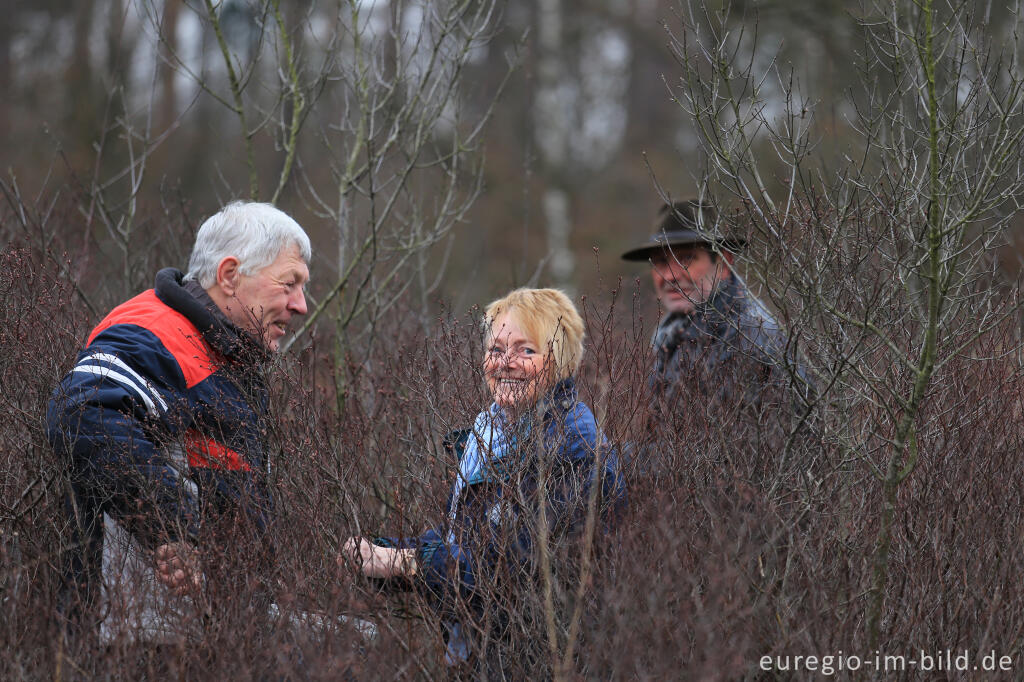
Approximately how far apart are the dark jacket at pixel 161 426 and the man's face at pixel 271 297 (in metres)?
0.12

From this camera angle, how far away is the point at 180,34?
1323 centimetres

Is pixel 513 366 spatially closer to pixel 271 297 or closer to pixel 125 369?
pixel 271 297

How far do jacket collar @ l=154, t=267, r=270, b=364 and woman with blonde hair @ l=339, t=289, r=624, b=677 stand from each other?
70 centimetres

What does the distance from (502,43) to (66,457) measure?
615 inches

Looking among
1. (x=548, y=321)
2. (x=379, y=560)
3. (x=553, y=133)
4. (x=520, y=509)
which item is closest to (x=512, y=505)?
(x=520, y=509)

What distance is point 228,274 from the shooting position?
3289 millimetres

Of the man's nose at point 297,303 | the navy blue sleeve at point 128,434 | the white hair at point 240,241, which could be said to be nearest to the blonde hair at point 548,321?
the man's nose at point 297,303

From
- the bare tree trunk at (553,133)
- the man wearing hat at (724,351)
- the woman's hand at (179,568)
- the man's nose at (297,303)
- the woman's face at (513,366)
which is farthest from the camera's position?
the bare tree trunk at (553,133)

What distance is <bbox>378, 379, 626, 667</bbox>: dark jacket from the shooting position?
2.89 meters

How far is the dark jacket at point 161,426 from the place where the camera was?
9.31 feet

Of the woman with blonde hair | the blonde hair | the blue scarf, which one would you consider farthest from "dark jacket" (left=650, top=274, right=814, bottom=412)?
the blue scarf

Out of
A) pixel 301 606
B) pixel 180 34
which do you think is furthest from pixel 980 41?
pixel 180 34

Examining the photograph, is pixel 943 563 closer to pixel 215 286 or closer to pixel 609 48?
pixel 215 286

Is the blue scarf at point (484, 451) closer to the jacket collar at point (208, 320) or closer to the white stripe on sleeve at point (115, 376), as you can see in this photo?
the jacket collar at point (208, 320)
